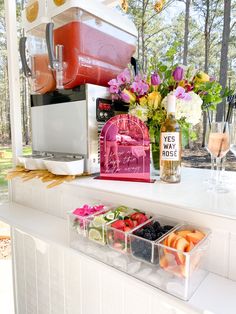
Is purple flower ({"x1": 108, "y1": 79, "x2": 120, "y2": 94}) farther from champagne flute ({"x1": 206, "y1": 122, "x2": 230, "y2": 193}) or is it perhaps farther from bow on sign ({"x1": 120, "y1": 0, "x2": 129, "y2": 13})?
bow on sign ({"x1": 120, "y1": 0, "x2": 129, "y2": 13})

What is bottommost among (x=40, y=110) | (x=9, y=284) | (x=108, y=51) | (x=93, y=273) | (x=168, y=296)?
(x=9, y=284)

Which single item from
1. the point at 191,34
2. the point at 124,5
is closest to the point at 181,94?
the point at 191,34

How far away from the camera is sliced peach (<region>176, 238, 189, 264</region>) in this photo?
539 mm

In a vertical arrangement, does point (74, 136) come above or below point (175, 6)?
below

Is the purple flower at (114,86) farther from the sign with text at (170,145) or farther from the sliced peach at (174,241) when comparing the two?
the sliced peach at (174,241)

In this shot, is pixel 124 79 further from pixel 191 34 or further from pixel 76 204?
pixel 76 204

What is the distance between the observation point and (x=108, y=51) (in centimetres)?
109

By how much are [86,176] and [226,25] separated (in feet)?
2.58

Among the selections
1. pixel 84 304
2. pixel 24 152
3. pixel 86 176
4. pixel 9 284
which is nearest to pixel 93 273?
pixel 84 304

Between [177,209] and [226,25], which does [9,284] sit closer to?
[177,209]

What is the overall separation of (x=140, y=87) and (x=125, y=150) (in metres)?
0.23

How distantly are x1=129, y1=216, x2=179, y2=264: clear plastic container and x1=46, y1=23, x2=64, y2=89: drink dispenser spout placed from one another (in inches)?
26.3

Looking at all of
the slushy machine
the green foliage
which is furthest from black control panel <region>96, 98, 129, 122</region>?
the green foliage

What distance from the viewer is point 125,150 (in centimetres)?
90
